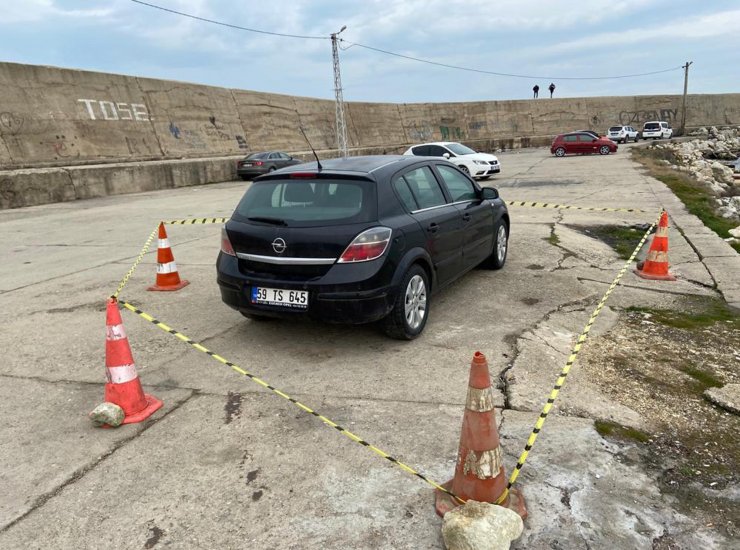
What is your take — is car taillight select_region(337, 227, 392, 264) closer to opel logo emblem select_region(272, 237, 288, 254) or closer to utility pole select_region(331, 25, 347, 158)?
opel logo emblem select_region(272, 237, 288, 254)

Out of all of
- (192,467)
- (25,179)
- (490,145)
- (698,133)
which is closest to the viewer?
(192,467)

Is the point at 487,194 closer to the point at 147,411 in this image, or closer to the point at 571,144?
the point at 147,411

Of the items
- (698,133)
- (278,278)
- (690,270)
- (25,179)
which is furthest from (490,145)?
(278,278)

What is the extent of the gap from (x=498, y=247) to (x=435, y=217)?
207 centimetres

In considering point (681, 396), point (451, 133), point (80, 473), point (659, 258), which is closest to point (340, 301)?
point (80, 473)

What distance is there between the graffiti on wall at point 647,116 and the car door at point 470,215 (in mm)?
55208

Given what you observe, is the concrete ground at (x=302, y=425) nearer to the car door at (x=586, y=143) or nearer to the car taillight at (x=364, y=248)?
the car taillight at (x=364, y=248)

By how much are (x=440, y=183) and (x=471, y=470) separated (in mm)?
3498

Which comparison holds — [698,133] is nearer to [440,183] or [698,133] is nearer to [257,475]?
[440,183]

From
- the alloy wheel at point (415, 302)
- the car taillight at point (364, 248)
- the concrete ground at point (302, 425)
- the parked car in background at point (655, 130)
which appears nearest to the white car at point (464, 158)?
the concrete ground at point (302, 425)

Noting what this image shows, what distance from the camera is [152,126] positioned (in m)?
22.3

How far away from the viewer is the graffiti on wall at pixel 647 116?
177ft

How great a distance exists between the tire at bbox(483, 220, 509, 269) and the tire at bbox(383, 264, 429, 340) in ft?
6.93

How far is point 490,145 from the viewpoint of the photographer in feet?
148
